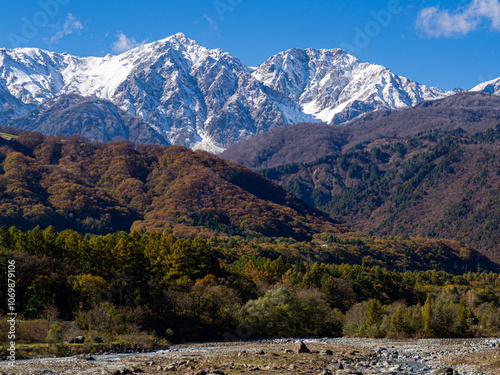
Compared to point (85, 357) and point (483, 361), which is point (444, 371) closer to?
point (483, 361)

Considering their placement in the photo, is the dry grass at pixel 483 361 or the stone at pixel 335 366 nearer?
the stone at pixel 335 366

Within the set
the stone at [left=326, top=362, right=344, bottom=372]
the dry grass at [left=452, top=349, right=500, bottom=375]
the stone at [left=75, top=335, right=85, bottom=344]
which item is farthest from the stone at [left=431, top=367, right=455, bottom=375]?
the stone at [left=75, top=335, right=85, bottom=344]

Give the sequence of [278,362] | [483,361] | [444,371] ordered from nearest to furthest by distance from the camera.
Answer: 1. [444,371]
2. [278,362]
3. [483,361]

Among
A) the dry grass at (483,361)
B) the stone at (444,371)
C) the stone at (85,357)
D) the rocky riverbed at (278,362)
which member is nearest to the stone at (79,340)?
the rocky riverbed at (278,362)

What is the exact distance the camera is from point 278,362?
214ft

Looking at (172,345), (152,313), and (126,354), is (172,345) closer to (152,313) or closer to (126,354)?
(152,313)

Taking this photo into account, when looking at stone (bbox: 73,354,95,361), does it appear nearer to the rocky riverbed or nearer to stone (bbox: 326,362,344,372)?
the rocky riverbed

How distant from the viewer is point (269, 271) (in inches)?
6786

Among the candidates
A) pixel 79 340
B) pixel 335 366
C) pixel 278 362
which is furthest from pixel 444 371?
pixel 79 340

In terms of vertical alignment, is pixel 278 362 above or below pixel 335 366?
above

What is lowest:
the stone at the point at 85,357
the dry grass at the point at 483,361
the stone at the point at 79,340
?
the dry grass at the point at 483,361

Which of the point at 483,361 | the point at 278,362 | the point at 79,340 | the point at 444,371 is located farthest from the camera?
the point at 79,340

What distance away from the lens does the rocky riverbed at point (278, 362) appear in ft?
193

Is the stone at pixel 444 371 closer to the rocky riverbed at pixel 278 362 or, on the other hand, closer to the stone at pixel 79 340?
the rocky riverbed at pixel 278 362
